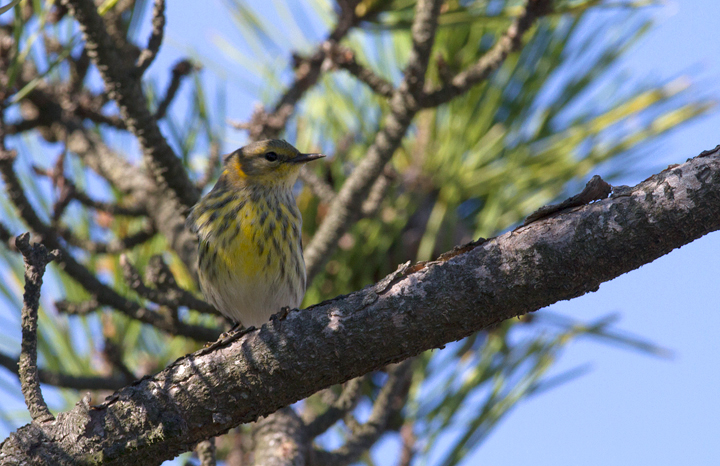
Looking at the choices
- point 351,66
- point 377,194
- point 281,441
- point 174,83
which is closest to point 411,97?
point 351,66

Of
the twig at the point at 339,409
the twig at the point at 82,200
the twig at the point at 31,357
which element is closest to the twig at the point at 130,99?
the twig at the point at 82,200

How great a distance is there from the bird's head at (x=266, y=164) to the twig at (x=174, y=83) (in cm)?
61

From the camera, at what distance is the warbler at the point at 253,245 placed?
10.8 feet

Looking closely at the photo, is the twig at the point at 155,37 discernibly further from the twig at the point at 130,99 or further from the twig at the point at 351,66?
the twig at the point at 351,66

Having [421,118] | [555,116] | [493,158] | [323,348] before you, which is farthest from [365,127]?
[323,348]

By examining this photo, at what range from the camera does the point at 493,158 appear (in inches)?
136

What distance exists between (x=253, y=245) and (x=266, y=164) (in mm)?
527

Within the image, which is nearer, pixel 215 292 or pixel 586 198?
pixel 586 198

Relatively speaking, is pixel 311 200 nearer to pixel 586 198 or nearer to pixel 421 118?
pixel 421 118

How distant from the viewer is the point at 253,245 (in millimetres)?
3330

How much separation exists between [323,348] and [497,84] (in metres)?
2.19

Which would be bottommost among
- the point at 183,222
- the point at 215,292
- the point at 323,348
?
the point at 323,348

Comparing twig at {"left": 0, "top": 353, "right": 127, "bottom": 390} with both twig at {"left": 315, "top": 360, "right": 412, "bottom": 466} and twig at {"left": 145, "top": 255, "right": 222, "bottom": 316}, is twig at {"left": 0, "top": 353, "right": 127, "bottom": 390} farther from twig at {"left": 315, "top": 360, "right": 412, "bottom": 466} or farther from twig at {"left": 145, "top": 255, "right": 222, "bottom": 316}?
twig at {"left": 315, "top": 360, "right": 412, "bottom": 466}

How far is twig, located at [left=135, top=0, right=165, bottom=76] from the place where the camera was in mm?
2482
